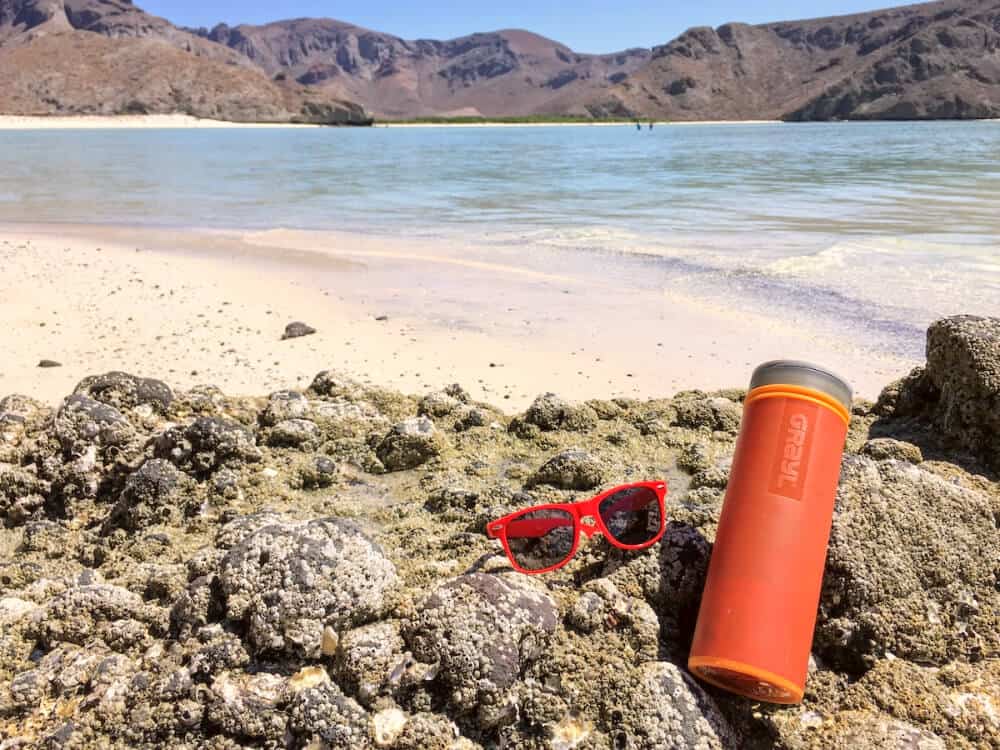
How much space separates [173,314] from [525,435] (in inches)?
196

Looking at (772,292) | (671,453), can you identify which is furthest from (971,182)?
(671,453)

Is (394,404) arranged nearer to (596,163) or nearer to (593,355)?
(593,355)

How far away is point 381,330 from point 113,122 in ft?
393

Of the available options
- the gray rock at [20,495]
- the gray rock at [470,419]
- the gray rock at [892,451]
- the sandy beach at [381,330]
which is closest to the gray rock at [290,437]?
the gray rock at [470,419]

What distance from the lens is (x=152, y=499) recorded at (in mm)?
3016

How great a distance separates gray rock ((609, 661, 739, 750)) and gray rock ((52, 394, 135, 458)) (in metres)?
2.59

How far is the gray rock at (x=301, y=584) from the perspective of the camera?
2057 mm

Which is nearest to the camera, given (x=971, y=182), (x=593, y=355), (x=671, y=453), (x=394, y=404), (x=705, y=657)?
(x=705, y=657)

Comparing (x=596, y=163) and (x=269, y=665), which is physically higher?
(x=596, y=163)

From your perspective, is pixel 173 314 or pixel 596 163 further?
pixel 596 163

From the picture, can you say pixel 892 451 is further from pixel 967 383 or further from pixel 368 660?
pixel 368 660

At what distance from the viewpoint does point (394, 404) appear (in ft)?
13.7

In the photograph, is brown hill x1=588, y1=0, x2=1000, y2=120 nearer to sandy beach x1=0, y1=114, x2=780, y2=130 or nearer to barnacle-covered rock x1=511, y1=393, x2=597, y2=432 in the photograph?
sandy beach x1=0, y1=114, x2=780, y2=130

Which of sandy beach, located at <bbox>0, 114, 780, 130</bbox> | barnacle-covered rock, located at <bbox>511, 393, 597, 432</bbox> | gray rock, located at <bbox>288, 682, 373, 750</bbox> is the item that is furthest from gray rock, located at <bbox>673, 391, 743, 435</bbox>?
sandy beach, located at <bbox>0, 114, 780, 130</bbox>
